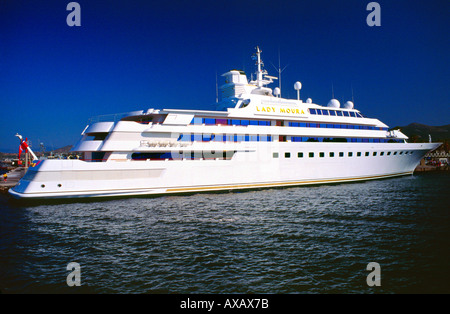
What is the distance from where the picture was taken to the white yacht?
18984 millimetres

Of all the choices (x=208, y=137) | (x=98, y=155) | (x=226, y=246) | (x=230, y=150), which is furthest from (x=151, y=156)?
(x=226, y=246)

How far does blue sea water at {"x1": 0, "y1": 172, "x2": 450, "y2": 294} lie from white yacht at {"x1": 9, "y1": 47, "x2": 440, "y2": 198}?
242cm

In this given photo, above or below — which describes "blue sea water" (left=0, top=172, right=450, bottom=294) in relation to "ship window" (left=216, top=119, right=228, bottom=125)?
below

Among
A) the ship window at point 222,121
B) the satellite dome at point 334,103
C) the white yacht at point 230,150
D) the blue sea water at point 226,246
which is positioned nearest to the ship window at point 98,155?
the white yacht at point 230,150

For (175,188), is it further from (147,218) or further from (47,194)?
(47,194)

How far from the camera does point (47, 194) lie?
17.8 m

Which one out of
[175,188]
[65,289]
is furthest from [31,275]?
[175,188]

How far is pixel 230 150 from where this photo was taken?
23.2 meters

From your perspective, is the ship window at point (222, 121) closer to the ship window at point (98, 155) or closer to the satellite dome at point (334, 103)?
the ship window at point (98, 155)

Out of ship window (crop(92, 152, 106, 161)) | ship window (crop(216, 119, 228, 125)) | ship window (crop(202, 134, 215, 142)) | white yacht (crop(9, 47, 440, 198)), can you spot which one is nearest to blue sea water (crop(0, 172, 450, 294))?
white yacht (crop(9, 47, 440, 198))

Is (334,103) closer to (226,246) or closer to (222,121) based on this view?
(222,121)

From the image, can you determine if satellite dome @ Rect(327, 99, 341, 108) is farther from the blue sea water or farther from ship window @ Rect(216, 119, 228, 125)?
the blue sea water

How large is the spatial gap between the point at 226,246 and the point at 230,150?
533 inches
